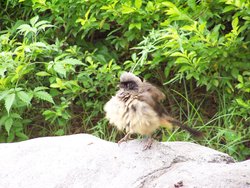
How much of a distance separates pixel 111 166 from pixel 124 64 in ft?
6.19

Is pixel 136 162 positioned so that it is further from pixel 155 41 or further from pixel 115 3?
pixel 115 3

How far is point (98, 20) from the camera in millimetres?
5914

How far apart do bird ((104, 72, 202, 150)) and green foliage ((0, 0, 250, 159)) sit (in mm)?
1002

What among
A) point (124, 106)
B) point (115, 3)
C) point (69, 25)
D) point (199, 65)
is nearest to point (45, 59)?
point (69, 25)

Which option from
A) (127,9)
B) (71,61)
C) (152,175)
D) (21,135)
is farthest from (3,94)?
(152,175)

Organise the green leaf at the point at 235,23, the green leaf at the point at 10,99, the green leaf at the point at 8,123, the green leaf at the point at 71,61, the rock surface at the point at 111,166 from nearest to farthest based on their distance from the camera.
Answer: the rock surface at the point at 111,166 < the green leaf at the point at 235,23 < the green leaf at the point at 10,99 < the green leaf at the point at 71,61 < the green leaf at the point at 8,123

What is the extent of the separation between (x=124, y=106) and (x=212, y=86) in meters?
1.64

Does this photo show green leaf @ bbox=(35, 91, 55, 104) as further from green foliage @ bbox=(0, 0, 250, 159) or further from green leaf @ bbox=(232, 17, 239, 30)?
green leaf @ bbox=(232, 17, 239, 30)

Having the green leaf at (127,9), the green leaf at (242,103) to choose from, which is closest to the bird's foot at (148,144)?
the green leaf at (242,103)

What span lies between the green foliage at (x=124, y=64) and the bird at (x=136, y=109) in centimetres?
100

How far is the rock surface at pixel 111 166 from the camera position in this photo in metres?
3.52

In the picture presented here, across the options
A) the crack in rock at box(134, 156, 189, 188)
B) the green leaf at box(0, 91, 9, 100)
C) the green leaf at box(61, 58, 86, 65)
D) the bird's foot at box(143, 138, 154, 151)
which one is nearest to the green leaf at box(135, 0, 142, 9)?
the green leaf at box(61, 58, 86, 65)

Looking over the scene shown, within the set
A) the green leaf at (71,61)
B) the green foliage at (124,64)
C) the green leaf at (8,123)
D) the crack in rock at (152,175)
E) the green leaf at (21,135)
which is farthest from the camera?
the green leaf at (21,135)

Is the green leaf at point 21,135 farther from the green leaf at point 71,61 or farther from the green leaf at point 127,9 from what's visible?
the green leaf at point 127,9
